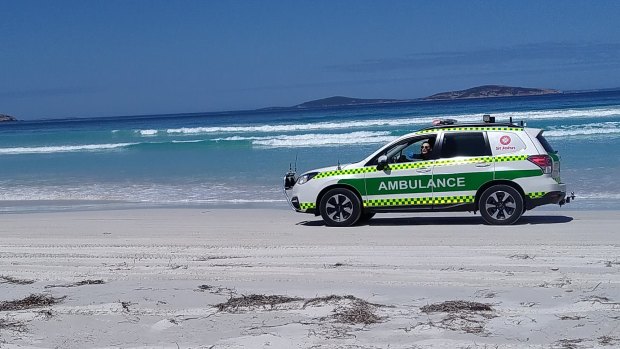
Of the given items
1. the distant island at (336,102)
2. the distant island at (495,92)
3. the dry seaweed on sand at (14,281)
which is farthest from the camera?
the distant island at (336,102)

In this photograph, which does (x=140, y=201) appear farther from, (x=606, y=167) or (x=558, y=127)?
(x=558, y=127)

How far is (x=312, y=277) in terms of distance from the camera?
8273mm

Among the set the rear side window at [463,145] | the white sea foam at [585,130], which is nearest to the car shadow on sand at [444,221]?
the rear side window at [463,145]

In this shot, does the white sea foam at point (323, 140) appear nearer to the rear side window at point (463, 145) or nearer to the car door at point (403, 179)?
the car door at point (403, 179)

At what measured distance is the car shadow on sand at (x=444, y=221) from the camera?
12.4 m

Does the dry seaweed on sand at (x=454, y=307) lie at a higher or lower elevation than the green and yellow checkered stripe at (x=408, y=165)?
lower

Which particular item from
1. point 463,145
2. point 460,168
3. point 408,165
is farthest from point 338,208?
point 463,145

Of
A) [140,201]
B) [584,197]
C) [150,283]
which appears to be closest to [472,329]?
[150,283]

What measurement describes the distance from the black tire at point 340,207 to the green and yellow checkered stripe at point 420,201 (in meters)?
0.20

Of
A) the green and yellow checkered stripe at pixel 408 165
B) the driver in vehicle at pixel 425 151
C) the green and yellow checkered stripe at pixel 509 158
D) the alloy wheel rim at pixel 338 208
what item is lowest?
the alloy wheel rim at pixel 338 208

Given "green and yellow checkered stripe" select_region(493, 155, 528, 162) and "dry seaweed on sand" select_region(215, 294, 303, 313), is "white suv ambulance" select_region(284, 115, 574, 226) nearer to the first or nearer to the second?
"green and yellow checkered stripe" select_region(493, 155, 528, 162)

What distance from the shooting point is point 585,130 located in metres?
36.1

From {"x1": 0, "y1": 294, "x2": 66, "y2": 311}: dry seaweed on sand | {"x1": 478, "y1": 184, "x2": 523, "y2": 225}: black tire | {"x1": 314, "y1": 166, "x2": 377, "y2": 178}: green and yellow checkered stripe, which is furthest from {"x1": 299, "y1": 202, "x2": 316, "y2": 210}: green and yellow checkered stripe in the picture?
{"x1": 0, "y1": 294, "x2": 66, "y2": 311}: dry seaweed on sand

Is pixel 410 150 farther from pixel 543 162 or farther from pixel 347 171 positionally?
pixel 543 162
